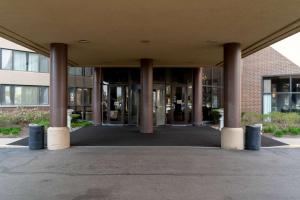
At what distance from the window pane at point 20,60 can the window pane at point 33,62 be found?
51 cm

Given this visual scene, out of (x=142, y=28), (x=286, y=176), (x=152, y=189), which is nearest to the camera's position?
(x=152, y=189)

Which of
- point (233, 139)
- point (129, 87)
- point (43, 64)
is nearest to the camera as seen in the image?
point (233, 139)

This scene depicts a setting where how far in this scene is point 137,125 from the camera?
21.5m

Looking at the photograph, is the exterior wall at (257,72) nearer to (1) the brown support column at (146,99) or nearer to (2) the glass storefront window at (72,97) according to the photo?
(1) the brown support column at (146,99)

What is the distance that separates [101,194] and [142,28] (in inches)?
209

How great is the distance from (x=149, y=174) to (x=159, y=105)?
13.2m

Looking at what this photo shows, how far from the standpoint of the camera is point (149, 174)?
27.0 ft

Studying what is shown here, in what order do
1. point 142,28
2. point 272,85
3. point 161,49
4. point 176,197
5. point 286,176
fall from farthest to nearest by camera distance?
point 272,85 < point 161,49 < point 142,28 < point 286,176 < point 176,197

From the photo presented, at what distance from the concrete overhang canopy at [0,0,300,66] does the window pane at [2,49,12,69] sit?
1450 cm

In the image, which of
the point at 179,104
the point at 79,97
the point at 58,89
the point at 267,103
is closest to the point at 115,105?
the point at 179,104

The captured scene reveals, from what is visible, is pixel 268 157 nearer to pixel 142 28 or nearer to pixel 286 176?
pixel 286 176

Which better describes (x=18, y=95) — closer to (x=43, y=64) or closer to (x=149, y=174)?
(x=43, y=64)

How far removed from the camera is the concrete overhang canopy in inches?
313

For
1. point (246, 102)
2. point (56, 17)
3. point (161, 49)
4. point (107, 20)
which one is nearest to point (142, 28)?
point (107, 20)
